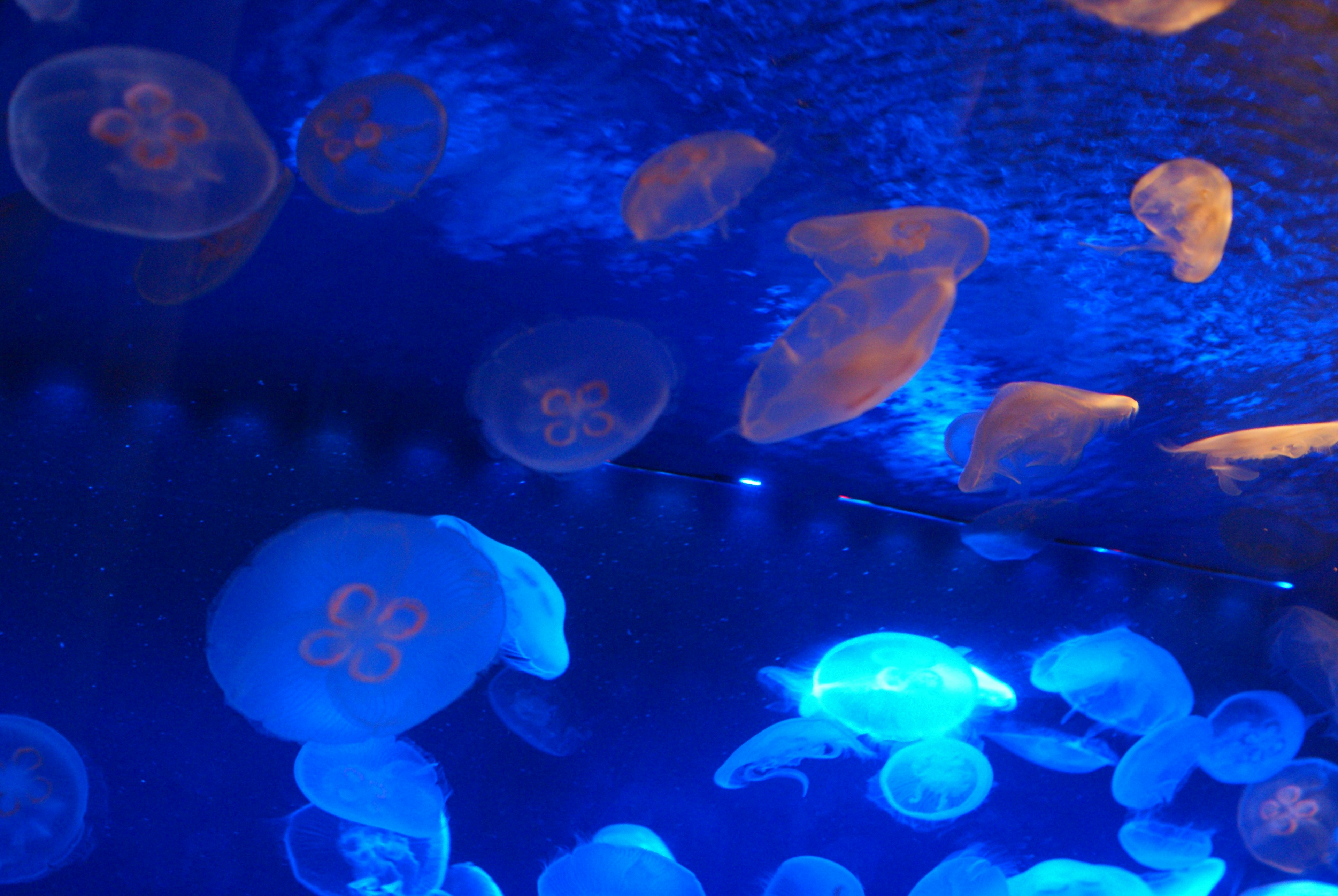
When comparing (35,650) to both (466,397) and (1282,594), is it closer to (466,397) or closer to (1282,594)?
(466,397)

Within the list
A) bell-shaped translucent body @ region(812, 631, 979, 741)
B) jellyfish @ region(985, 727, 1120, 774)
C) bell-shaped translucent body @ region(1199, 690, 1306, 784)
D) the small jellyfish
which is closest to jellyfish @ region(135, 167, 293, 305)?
bell-shaped translucent body @ region(812, 631, 979, 741)

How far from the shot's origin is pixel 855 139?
7.02 feet

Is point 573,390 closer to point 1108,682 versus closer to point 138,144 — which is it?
point 138,144

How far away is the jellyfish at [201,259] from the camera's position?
2.46 metres

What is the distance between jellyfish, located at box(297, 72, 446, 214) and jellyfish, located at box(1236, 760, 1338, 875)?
669 cm

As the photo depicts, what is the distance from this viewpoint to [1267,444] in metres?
4.07

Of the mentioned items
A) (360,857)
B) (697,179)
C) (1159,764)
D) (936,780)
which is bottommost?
(360,857)

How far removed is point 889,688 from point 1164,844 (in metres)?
2.70

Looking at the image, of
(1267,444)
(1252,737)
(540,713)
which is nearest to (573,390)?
(540,713)

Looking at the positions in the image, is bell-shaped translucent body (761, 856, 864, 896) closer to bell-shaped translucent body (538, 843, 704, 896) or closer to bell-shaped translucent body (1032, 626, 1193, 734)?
bell-shaped translucent body (538, 843, 704, 896)

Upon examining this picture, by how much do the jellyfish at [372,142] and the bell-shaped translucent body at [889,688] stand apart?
127 inches

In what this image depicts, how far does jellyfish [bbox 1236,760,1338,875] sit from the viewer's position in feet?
18.8

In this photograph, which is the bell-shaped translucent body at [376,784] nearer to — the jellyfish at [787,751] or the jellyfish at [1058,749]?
the jellyfish at [787,751]

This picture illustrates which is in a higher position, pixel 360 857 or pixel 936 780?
pixel 936 780
